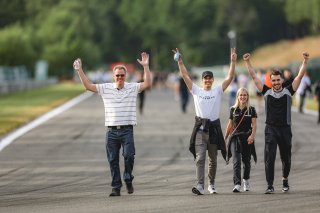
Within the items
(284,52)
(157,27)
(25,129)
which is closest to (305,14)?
(284,52)

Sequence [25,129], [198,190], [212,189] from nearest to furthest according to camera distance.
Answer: [198,190]
[212,189]
[25,129]

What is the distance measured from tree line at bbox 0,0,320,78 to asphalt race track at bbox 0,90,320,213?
267 ft

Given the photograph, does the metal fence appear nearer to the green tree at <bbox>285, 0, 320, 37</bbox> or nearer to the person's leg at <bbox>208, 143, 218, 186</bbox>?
the person's leg at <bbox>208, 143, 218, 186</bbox>

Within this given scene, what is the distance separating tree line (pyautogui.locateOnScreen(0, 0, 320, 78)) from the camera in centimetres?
12888

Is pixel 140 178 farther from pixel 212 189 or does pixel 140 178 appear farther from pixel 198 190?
pixel 198 190

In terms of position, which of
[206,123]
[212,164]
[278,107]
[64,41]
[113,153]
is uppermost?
[64,41]

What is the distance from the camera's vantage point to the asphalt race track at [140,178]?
11.2m

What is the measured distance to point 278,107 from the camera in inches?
492

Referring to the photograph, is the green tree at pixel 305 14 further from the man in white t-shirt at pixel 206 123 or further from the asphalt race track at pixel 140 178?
the man in white t-shirt at pixel 206 123

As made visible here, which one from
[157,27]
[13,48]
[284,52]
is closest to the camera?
[13,48]

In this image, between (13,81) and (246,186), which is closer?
(246,186)

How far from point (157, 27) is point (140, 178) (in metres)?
176

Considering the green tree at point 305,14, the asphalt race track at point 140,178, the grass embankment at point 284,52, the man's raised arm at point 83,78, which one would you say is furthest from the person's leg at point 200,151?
the green tree at point 305,14

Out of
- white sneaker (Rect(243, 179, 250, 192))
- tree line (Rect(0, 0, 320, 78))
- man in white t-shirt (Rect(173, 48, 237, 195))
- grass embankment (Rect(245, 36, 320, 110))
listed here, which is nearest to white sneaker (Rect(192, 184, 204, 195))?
man in white t-shirt (Rect(173, 48, 237, 195))
